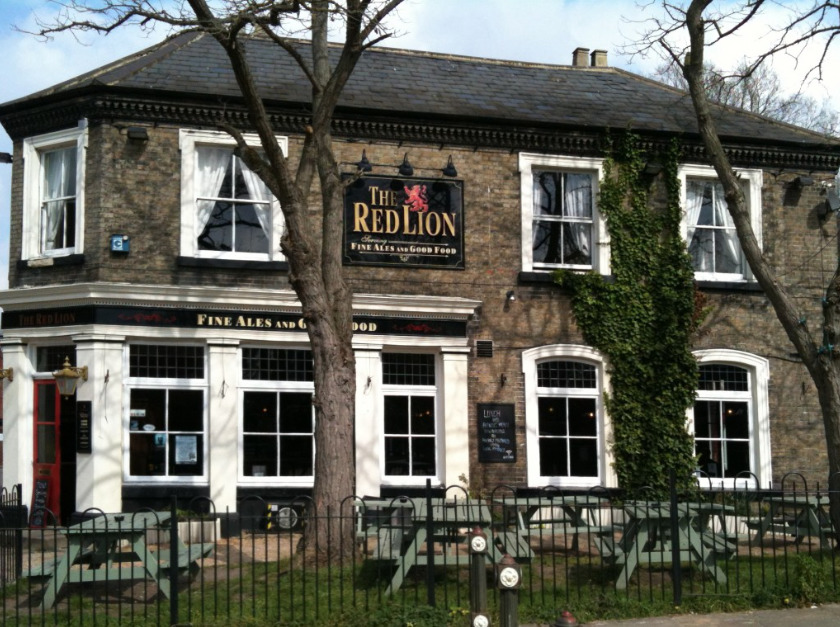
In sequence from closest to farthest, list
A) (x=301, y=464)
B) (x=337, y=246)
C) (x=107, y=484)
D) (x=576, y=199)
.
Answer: (x=337, y=246) < (x=107, y=484) < (x=301, y=464) < (x=576, y=199)

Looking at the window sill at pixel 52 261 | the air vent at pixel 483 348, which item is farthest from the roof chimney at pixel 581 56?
the window sill at pixel 52 261

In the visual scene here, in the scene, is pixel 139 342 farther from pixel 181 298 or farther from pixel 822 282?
pixel 822 282

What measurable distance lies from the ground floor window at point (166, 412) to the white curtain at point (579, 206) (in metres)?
6.47

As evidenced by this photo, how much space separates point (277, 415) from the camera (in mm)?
16031

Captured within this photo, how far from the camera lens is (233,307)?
50.9 feet

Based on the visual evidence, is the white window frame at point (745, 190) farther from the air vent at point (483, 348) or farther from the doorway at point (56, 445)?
the doorway at point (56, 445)

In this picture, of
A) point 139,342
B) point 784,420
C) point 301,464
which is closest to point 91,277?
point 139,342

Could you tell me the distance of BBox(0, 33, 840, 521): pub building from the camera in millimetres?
15398

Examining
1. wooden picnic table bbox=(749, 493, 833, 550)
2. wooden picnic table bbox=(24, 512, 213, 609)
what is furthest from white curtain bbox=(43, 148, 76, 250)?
wooden picnic table bbox=(749, 493, 833, 550)

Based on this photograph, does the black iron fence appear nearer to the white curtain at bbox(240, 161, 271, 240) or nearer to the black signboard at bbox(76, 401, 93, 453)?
the black signboard at bbox(76, 401, 93, 453)

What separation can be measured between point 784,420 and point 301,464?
8.25 m

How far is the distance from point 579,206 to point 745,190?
3083 millimetres

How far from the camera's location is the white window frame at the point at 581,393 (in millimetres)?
16734

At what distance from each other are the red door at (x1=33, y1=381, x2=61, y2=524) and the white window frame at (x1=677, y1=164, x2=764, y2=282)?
10.6m
